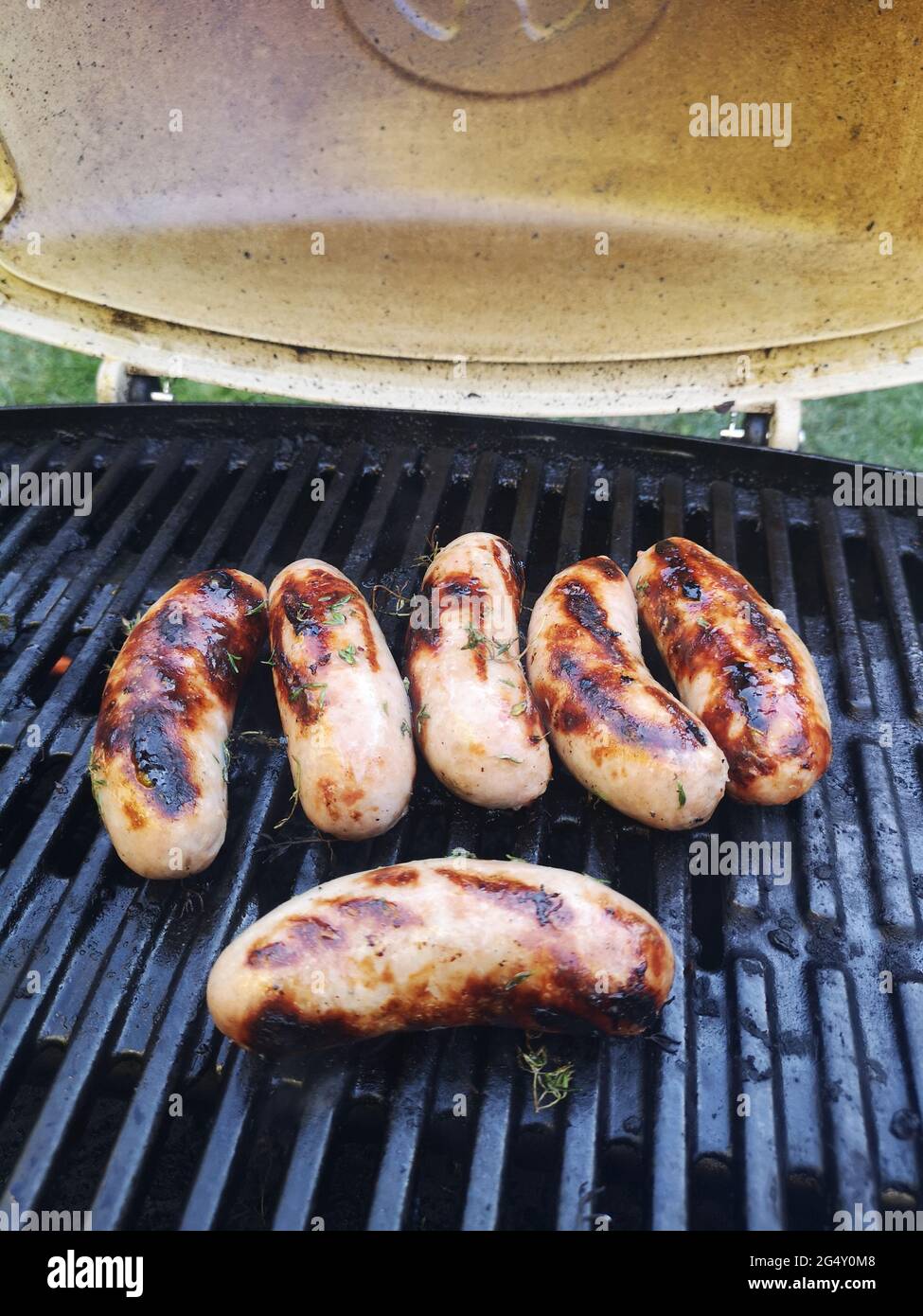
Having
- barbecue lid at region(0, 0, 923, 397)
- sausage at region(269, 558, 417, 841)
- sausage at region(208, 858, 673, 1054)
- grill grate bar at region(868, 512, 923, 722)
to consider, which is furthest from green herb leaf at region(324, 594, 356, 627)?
grill grate bar at region(868, 512, 923, 722)

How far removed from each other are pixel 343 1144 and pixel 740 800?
144 centimetres

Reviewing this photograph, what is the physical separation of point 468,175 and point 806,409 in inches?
133

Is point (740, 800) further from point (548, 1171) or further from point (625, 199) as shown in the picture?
point (625, 199)

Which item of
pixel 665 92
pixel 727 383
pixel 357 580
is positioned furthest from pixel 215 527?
pixel 665 92

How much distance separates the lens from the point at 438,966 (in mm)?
2211

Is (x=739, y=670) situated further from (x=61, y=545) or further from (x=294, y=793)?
(x=61, y=545)

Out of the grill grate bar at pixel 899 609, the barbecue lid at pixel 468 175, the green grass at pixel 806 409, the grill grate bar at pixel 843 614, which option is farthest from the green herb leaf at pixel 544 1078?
the green grass at pixel 806 409

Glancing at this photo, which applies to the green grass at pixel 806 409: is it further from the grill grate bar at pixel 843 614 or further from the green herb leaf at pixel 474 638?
the green herb leaf at pixel 474 638

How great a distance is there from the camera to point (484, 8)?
11.5 ft

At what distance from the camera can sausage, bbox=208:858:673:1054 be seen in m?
2.19

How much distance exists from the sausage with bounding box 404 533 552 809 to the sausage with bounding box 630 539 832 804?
504mm

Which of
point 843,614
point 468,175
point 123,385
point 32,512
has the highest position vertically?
point 468,175

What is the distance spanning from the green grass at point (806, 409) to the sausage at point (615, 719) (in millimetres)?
3442

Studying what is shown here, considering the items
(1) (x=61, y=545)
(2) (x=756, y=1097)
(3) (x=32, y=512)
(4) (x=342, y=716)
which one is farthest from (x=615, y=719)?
(3) (x=32, y=512)
